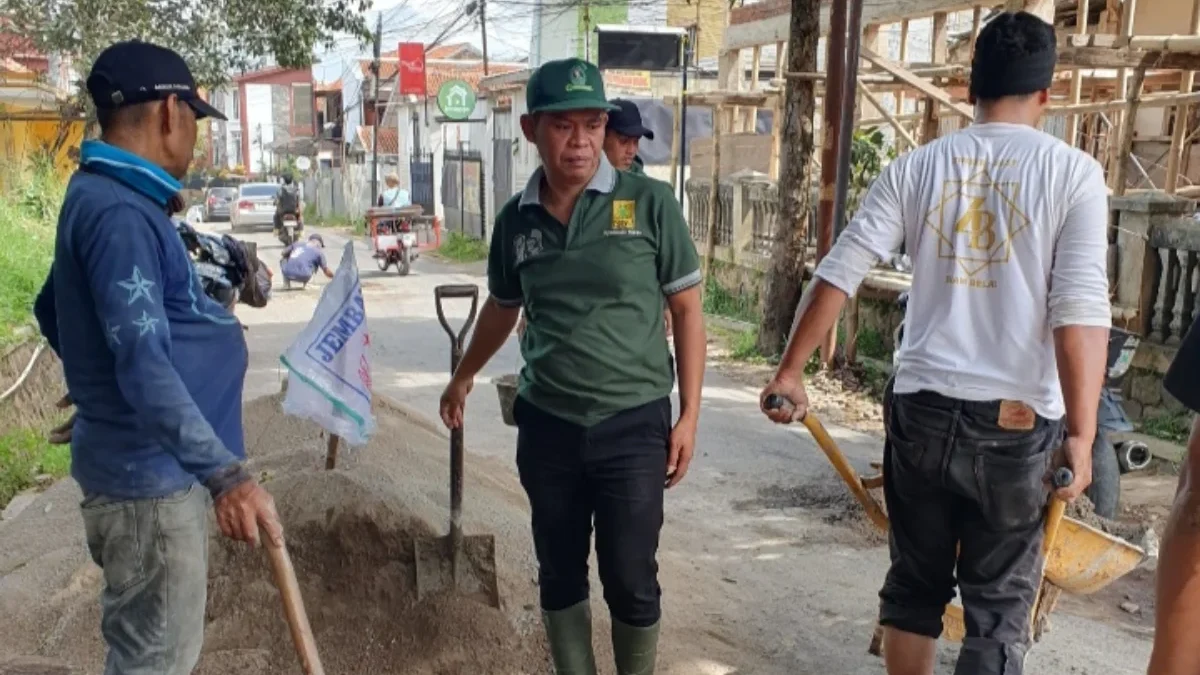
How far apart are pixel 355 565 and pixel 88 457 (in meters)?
1.53

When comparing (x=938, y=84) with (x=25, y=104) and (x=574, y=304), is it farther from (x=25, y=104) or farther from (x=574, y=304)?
(x=25, y=104)

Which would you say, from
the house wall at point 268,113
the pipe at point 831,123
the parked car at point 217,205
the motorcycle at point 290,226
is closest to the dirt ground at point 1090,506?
the pipe at point 831,123

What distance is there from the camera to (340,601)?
374cm

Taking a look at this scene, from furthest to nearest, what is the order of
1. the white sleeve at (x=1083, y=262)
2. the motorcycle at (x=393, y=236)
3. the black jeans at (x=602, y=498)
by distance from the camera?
the motorcycle at (x=393, y=236), the black jeans at (x=602, y=498), the white sleeve at (x=1083, y=262)

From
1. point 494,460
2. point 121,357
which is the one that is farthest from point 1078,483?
point 494,460

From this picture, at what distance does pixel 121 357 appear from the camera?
225 cm

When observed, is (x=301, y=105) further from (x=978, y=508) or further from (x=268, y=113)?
(x=978, y=508)

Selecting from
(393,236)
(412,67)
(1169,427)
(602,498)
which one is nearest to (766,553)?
(602,498)

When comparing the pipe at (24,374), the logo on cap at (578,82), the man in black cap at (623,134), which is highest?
the logo on cap at (578,82)

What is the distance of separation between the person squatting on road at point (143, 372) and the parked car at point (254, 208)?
31451 mm

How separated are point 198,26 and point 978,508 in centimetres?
1071

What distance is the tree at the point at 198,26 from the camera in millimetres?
10547

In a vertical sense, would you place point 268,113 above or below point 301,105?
below

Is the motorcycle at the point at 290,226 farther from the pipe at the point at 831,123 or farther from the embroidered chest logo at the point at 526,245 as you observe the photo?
the embroidered chest logo at the point at 526,245
